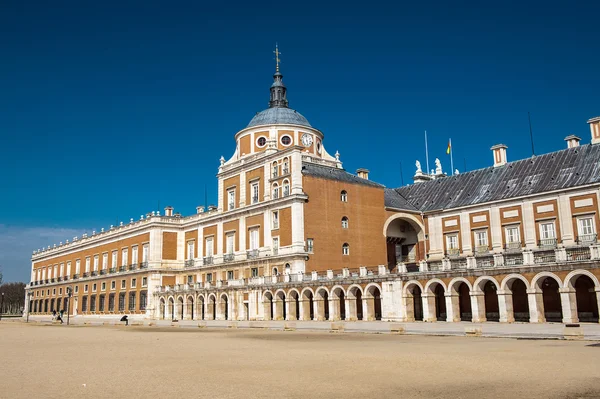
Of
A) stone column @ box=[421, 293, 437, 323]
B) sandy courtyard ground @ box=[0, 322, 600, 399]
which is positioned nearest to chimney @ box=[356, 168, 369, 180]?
stone column @ box=[421, 293, 437, 323]

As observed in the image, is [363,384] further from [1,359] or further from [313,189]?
[313,189]

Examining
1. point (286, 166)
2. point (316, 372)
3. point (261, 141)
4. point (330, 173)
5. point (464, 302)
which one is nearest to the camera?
point (316, 372)

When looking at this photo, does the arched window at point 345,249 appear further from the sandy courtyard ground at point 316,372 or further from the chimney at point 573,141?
the sandy courtyard ground at point 316,372

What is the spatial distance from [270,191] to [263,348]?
117 feet

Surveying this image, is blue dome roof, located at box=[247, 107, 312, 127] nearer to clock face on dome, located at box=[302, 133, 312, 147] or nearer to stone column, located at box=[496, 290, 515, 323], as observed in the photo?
clock face on dome, located at box=[302, 133, 312, 147]

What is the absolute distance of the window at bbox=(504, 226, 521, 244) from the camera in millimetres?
48681

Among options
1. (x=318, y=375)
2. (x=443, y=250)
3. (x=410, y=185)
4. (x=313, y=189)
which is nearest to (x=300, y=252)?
(x=313, y=189)

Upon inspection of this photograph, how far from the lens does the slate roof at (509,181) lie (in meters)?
46.1

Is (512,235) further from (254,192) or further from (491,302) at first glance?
(254,192)

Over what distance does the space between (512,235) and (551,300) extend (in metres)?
11.1

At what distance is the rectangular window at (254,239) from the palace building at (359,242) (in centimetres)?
16

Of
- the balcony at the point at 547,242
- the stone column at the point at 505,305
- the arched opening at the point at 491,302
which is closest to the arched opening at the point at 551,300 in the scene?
the arched opening at the point at 491,302

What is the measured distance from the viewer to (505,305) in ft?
111

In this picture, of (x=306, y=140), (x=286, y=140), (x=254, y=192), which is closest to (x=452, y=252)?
(x=306, y=140)
